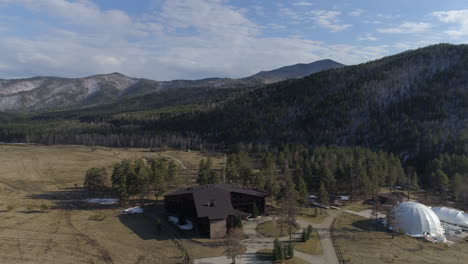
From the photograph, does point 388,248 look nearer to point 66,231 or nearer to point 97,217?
point 97,217

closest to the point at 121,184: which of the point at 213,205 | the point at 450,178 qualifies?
the point at 213,205

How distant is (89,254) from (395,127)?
16622cm

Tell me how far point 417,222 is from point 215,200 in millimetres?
41945

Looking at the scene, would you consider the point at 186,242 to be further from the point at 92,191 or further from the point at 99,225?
the point at 92,191

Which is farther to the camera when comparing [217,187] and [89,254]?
[217,187]

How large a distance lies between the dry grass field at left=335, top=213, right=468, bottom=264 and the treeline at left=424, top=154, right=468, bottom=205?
31.4 meters

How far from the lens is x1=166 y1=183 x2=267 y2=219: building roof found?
2409 inches

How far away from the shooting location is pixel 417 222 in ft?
211

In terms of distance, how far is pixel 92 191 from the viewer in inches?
3723

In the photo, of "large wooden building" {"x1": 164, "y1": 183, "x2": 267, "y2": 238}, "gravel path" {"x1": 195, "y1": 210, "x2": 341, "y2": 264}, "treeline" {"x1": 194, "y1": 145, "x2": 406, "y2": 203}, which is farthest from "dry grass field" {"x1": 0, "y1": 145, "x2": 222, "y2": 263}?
"treeline" {"x1": 194, "y1": 145, "x2": 406, "y2": 203}

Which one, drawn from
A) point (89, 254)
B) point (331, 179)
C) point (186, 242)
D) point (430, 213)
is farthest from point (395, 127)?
point (89, 254)

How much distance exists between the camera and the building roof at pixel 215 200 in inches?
2409

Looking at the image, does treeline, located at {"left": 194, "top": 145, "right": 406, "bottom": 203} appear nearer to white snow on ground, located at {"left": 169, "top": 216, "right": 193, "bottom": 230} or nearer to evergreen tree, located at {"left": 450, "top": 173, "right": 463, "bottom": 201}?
evergreen tree, located at {"left": 450, "top": 173, "right": 463, "bottom": 201}

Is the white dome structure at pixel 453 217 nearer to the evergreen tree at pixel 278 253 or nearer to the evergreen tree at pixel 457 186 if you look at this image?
the evergreen tree at pixel 457 186
